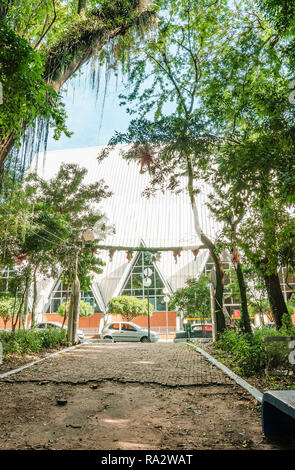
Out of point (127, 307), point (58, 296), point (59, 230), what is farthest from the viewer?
point (58, 296)

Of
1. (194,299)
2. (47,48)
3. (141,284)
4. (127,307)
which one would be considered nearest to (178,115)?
(47,48)

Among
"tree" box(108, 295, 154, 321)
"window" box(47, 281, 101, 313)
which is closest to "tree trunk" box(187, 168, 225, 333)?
"tree" box(108, 295, 154, 321)

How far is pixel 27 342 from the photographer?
9961 mm

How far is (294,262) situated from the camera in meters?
8.65

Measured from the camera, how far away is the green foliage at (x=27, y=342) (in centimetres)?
897

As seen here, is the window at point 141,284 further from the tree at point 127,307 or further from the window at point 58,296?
the tree at point 127,307

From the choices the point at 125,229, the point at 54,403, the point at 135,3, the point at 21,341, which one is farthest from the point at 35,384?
the point at 125,229

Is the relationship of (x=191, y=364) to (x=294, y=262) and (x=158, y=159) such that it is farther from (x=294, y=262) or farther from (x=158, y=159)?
(x=158, y=159)

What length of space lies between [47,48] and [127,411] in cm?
608

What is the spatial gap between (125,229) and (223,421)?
1322 inches

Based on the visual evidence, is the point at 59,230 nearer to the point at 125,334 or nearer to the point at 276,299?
the point at 276,299

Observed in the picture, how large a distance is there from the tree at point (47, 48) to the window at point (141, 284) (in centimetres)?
2777

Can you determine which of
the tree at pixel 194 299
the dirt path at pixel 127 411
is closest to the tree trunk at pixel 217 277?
the tree at pixel 194 299

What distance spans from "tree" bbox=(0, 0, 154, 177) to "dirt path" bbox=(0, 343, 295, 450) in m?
3.40
